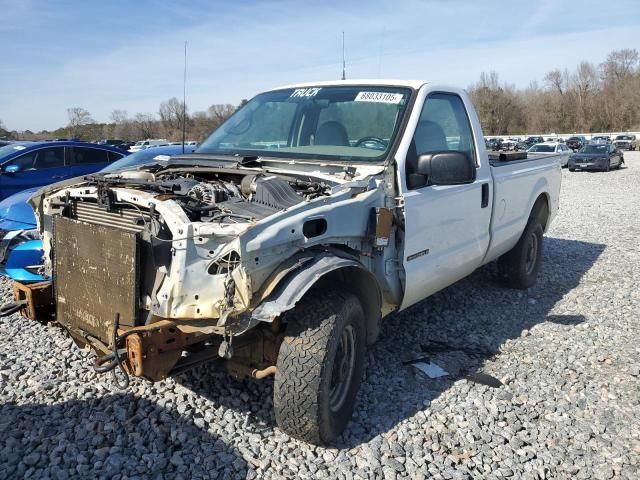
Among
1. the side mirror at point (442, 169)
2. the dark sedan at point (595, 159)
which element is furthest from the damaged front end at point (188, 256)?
the dark sedan at point (595, 159)

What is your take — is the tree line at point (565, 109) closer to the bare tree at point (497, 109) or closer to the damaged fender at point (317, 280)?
the bare tree at point (497, 109)

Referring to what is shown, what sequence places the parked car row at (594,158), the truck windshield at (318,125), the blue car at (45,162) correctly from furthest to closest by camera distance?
the parked car row at (594,158), the blue car at (45,162), the truck windshield at (318,125)

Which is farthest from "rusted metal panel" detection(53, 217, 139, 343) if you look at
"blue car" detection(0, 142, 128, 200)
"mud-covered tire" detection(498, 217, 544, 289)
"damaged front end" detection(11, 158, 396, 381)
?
"blue car" detection(0, 142, 128, 200)

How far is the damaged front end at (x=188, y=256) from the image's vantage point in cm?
274

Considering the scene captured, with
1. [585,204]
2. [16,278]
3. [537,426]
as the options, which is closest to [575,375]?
[537,426]

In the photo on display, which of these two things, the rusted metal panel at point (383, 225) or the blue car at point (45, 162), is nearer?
the rusted metal panel at point (383, 225)

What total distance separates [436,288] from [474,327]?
1.07m

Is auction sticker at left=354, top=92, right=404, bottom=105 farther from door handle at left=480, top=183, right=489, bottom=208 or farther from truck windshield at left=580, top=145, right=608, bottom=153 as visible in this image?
truck windshield at left=580, top=145, right=608, bottom=153

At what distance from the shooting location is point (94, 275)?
3.12 metres

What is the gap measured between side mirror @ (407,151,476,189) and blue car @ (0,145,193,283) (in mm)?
2051

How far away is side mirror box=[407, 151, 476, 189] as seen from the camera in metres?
3.66

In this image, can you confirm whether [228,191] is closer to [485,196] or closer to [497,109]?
[485,196]

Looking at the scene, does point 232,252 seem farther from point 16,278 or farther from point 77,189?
point 16,278

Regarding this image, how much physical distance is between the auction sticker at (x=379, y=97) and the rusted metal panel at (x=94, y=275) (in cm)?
218
